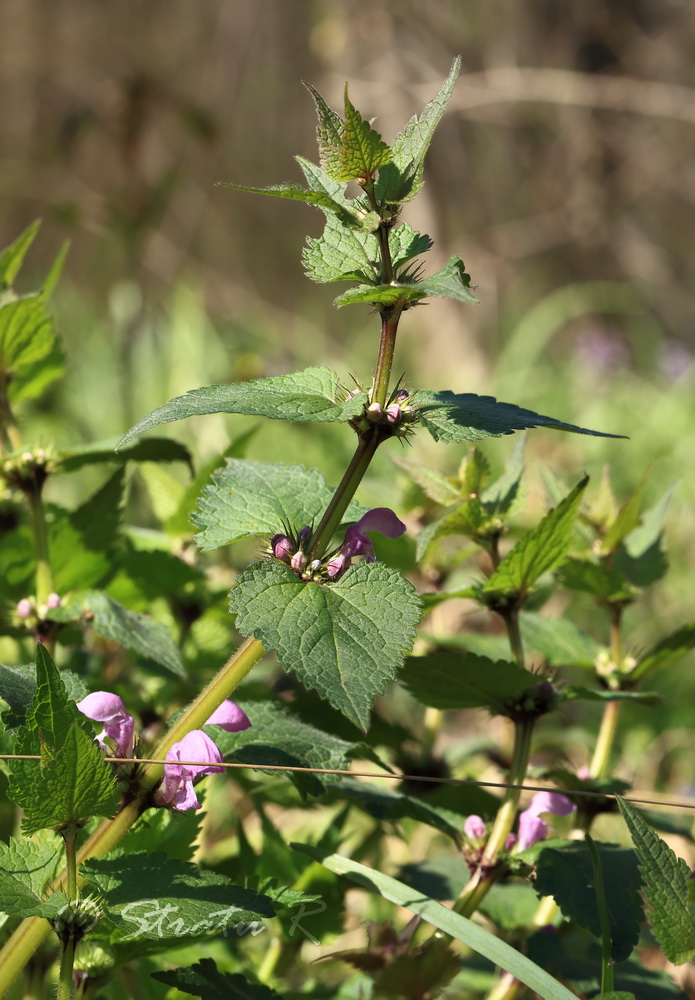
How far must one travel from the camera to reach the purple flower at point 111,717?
0.60 m

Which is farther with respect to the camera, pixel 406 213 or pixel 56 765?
pixel 406 213

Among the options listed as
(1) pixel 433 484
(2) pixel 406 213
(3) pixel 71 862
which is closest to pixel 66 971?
(3) pixel 71 862

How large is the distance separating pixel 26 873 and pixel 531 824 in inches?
14.8

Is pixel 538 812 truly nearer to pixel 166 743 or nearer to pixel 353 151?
pixel 166 743

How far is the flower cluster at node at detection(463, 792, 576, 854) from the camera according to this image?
0.75 m

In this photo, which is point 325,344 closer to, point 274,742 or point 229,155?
point 229,155

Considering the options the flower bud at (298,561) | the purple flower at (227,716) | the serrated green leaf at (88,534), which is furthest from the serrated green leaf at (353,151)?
the serrated green leaf at (88,534)

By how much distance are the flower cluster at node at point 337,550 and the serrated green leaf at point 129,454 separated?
28 centimetres

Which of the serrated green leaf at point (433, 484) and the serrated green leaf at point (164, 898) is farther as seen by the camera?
the serrated green leaf at point (433, 484)

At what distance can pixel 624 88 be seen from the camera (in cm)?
352

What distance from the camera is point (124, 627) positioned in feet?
2.54


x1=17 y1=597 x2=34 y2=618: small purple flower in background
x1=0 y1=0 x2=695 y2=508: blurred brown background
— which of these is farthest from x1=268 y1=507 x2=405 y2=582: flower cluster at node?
x1=0 y1=0 x2=695 y2=508: blurred brown background

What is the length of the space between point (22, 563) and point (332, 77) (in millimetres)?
3427

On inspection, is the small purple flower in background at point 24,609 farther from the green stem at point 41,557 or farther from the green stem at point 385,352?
the green stem at point 385,352
